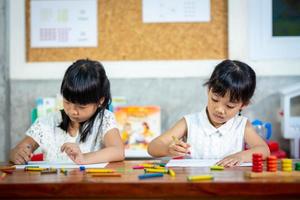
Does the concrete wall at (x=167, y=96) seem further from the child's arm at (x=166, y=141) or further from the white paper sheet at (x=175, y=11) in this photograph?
the child's arm at (x=166, y=141)

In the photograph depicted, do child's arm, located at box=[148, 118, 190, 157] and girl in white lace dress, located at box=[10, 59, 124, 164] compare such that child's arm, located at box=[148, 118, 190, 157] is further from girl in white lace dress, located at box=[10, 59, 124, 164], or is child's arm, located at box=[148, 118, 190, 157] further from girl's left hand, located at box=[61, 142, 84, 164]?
girl's left hand, located at box=[61, 142, 84, 164]

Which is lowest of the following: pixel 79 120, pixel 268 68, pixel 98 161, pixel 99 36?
pixel 98 161

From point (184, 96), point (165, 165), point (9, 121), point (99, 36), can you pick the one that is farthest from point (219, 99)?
point (9, 121)

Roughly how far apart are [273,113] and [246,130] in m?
0.76

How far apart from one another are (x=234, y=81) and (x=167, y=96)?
0.88 metres

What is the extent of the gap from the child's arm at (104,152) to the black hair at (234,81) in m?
0.39

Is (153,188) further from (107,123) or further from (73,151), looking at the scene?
(107,123)

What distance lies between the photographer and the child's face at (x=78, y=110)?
1.67 meters

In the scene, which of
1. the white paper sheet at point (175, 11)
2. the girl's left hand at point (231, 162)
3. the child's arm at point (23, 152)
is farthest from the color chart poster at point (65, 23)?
the girl's left hand at point (231, 162)

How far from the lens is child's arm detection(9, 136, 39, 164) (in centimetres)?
164

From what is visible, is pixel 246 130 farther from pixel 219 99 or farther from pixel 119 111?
pixel 119 111

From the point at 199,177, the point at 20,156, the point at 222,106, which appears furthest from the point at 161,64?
the point at 199,177

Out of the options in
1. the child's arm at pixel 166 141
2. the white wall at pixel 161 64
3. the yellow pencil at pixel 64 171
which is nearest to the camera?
the yellow pencil at pixel 64 171

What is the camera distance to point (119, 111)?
2551mm
